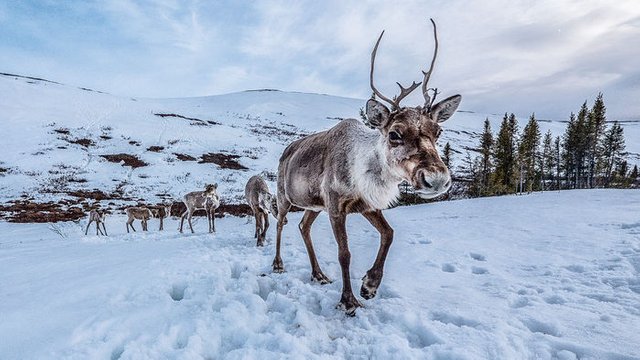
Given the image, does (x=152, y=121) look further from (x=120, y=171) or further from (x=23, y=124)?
(x=120, y=171)

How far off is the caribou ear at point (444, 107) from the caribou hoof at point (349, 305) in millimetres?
Answer: 2337

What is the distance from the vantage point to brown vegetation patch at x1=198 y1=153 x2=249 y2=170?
136 ft

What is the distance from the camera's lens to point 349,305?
4.00 meters

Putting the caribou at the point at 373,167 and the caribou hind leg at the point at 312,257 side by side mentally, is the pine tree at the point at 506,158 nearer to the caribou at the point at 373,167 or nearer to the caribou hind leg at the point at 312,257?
the caribou hind leg at the point at 312,257

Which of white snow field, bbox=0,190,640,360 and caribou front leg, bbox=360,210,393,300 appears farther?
caribou front leg, bbox=360,210,393,300

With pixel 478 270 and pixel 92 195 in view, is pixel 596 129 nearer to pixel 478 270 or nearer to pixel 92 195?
pixel 478 270

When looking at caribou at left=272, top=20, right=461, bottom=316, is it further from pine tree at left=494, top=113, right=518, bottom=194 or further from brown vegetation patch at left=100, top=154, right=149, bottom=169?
pine tree at left=494, top=113, right=518, bottom=194

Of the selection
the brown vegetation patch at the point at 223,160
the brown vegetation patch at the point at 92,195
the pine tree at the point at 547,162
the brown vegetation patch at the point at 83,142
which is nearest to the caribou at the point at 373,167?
the brown vegetation patch at the point at 92,195

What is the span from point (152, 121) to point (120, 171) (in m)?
27.3

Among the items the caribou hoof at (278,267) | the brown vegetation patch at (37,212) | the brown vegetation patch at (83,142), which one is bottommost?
the brown vegetation patch at (37,212)

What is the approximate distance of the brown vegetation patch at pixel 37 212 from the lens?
2152cm

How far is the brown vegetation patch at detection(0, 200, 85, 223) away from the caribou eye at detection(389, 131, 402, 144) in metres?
24.9

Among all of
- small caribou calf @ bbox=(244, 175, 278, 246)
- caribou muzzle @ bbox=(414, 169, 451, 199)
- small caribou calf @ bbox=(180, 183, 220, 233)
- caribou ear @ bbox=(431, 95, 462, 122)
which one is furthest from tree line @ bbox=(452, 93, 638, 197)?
caribou muzzle @ bbox=(414, 169, 451, 199)

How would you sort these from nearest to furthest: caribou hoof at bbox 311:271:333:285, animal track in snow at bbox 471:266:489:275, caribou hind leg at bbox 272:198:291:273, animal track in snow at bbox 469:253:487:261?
caribou hoof at bbox 311:271:333:285, animal track in snow at bbox 471:266:489:275, caribou hind leg at bbox 272:198:291:273, animal track in snow at bbox 469:253:487:261
